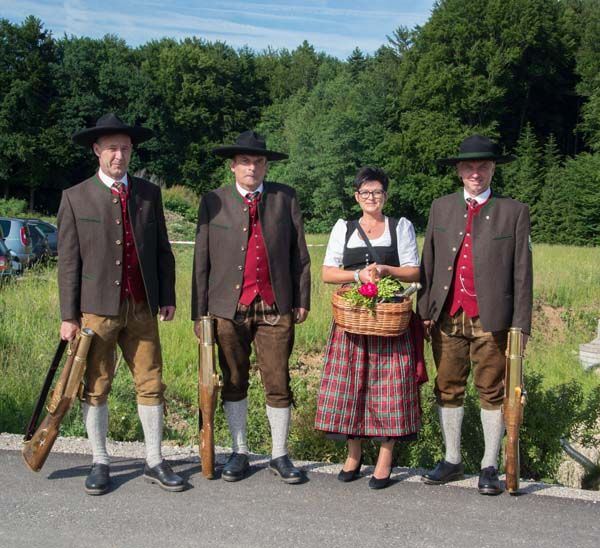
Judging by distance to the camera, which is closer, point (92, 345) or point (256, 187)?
point (92, 345)

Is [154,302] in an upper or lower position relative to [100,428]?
upper

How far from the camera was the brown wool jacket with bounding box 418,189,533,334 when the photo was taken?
485 cm

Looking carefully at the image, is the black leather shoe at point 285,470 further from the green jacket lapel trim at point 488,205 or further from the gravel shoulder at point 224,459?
the green jacket lapel trim at point 488,205

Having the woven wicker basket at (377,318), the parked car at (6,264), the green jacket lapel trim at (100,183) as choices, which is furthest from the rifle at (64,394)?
the parked car at (6,264)

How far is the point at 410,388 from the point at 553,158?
43320 mm

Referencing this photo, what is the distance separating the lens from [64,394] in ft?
15.6

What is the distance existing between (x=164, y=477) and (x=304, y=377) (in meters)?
5.12

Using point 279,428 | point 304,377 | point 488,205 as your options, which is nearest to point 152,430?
point 279,428

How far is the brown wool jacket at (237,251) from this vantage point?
504 cm

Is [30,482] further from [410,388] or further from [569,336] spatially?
[569,336]

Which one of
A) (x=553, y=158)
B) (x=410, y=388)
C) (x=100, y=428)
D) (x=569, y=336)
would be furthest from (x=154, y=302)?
(x=553, y=158)

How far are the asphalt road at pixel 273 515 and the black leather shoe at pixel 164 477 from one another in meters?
0.04

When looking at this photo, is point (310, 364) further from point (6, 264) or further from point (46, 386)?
point (46, 386)

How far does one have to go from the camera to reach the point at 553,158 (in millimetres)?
45531
